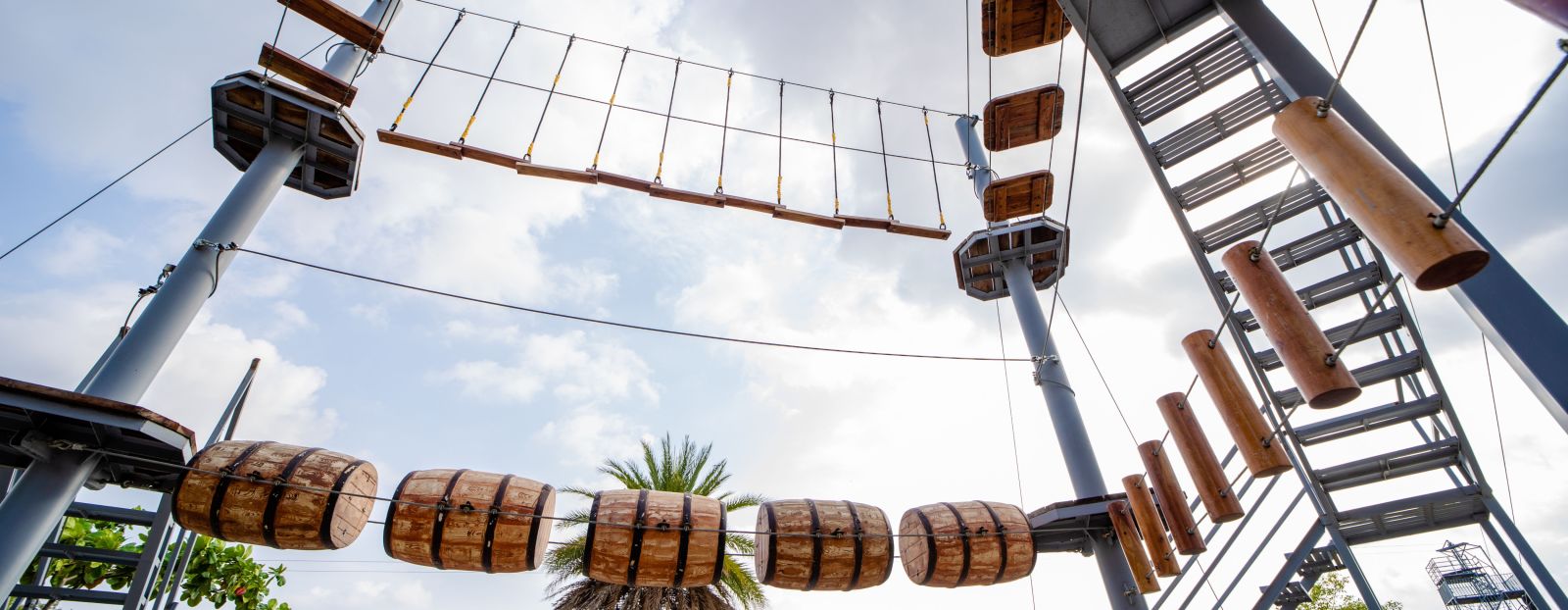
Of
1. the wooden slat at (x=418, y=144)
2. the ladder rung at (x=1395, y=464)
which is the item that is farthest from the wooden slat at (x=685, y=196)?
the ladder rung at (x=1395, y=464)

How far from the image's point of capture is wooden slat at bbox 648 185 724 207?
32.9 feet

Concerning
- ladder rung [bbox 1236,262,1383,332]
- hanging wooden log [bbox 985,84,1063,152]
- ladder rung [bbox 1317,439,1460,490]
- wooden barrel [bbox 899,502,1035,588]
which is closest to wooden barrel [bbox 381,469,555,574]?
wooden barrel [bbox 899,502,1035,588]

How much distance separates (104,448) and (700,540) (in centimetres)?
549

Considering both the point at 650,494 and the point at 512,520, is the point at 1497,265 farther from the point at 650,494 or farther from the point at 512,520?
the point at 512,520

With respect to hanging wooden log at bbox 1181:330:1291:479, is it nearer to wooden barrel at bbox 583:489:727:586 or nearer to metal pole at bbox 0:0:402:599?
wooden barrel at bbox 583:489:727:586

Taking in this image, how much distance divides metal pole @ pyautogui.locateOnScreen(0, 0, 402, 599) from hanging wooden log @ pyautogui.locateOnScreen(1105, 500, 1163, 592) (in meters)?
9.81

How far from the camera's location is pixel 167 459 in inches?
226

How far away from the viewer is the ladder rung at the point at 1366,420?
5.41 m

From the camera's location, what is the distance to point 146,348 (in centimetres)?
657

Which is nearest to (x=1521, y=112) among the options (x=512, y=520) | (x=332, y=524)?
(x=512, y=520)

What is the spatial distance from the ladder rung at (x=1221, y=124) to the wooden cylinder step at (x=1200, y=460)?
2545mm

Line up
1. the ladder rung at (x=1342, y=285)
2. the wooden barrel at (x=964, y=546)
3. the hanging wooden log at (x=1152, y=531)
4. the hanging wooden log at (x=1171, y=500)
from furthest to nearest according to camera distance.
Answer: the wooden barrel at (x=964, y=546) → the hanging wooden log at (x=1152, y=531) → the ladder rung at (x=1342, y=285) → the hanging wooden log at (x=1171, y=500)

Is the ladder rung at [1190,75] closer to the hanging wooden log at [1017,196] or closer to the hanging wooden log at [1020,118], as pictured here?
the hanging wooden log at [1020,118]

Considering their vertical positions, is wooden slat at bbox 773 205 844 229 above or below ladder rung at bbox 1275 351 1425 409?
above
